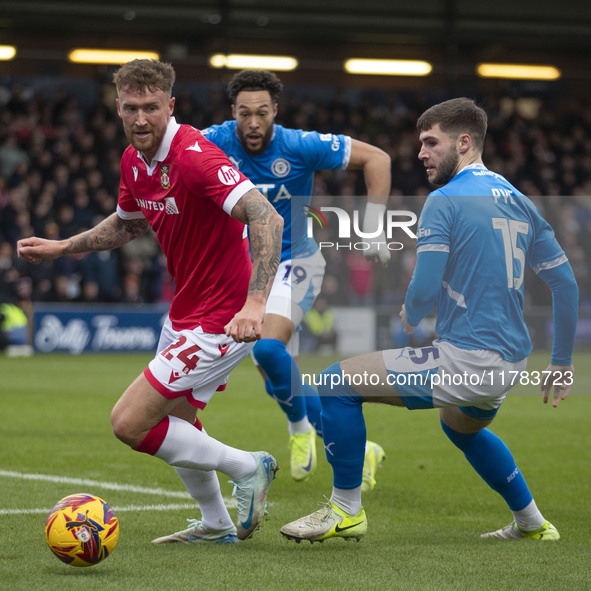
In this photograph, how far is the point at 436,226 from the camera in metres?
4.32

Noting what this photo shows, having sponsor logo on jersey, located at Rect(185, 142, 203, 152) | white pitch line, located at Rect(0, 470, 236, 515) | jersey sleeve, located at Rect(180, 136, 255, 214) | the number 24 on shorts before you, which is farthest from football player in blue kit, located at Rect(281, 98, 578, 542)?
white pitch line, located at Rect(0, 470, 236, 515)

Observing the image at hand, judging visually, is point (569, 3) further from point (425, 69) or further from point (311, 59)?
point (311, 59)

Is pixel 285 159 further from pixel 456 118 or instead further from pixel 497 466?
pixel 497 466

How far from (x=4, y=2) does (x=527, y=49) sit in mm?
14415

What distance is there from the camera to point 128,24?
1002 inches

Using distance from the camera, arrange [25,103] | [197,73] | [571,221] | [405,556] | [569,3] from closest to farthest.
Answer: [405,556] → [571,221] → [25,103] → [569,3] → [197,73]

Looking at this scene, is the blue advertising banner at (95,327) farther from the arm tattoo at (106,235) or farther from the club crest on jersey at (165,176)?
the club crest on jersey at (165,176)

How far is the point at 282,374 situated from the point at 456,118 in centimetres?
244

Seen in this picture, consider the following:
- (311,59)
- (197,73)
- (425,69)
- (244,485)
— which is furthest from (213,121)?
(244,485)

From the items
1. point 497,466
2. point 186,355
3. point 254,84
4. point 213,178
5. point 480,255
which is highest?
point 254,84

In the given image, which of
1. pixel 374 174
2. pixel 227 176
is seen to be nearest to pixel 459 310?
pixel 227 176

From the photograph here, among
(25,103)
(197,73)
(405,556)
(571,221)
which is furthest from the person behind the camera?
(197,73)

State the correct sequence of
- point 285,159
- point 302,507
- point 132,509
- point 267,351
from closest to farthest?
point 132,509
point 302,507
point 267,351
point 285,159

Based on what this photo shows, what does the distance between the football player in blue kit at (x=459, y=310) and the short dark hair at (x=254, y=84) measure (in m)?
2.04
